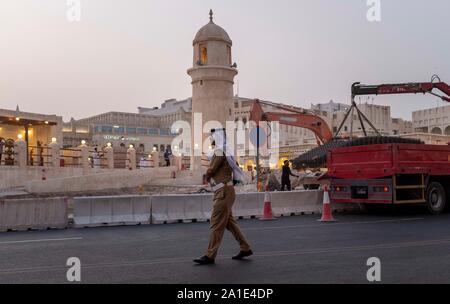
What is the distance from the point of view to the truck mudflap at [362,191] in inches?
576

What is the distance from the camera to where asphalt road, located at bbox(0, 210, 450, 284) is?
20.9ft

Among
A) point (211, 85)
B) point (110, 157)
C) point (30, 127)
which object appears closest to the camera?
point (110, 157)

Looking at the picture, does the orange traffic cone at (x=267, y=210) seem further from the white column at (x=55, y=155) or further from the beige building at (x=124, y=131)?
the beige building at (x=124, y=131)

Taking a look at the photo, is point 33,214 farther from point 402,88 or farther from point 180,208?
point 402,88

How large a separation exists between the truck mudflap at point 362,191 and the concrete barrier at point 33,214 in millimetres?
8558

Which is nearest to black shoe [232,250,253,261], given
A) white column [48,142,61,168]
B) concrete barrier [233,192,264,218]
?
concrete barrier [233,192,264,218]

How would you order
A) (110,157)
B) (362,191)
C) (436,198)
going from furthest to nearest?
1. (110,157)
2. (436,198)
3. (362,191)

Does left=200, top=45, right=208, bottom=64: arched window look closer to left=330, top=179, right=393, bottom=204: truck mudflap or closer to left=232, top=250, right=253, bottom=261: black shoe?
left=330, top=179, right=393, bottom=204: truck mudflap

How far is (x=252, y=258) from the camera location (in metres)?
7.79

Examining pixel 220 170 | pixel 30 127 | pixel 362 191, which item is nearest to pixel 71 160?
pixel 30 127

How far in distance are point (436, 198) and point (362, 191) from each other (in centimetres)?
253

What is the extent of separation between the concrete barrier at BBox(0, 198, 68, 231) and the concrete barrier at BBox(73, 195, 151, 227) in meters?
0.43

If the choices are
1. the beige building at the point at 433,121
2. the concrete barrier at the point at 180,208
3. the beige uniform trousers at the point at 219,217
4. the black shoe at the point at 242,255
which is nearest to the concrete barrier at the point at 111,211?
the concrete barrier at the point at 180,208
